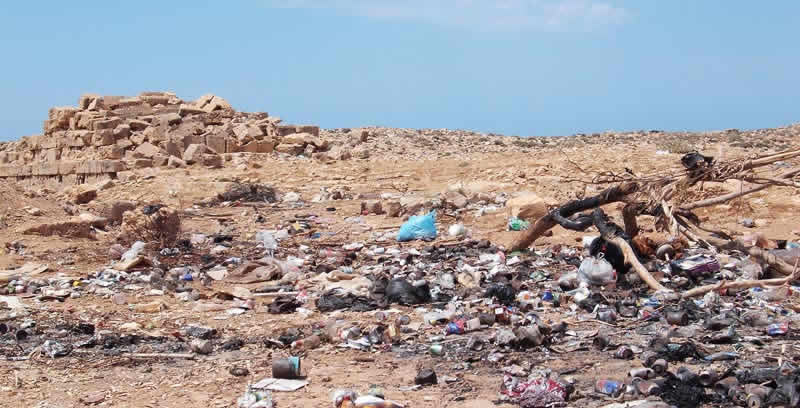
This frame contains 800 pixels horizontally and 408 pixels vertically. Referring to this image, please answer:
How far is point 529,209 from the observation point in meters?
8.80

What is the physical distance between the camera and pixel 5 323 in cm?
559

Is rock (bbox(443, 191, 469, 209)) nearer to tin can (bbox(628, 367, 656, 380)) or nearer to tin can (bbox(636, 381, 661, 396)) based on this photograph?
tin can (bbox(628, 367, 656, 380))

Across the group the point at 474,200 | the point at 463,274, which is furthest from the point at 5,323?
the point at 474,200

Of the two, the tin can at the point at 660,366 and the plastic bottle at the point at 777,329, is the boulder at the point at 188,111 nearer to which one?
the plastic bottle at the point at 777,329

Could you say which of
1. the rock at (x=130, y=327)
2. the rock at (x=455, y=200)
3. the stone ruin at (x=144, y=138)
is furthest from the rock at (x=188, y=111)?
the rock at (x=130, y=327)

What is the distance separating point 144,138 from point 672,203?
1467 cm

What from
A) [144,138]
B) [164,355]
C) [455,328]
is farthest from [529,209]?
[144,138]

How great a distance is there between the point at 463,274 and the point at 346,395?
285cm

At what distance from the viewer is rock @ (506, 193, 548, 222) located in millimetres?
8773

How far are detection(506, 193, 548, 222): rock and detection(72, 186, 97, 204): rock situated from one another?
8207 mm

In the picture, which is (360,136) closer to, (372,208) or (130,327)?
(372,208)

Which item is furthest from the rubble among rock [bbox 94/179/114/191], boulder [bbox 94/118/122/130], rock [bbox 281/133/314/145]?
boulder [bbox 94/118/122/130]

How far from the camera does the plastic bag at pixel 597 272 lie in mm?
5848

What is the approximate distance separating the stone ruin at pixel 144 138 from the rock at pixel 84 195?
1721 mm
